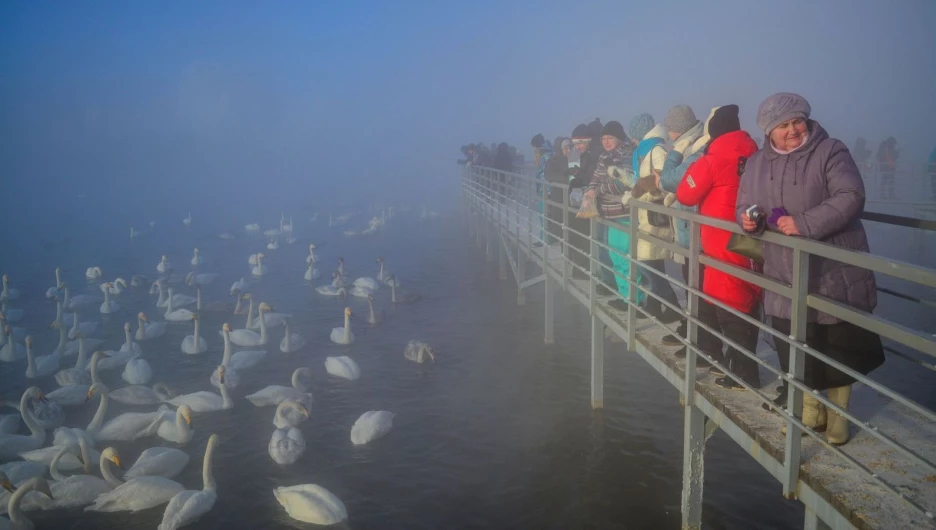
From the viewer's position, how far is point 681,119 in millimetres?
6285

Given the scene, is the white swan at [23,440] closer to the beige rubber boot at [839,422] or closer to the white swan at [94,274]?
the beige rubber boot at [839,422]

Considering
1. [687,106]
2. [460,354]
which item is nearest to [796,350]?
[687,106]

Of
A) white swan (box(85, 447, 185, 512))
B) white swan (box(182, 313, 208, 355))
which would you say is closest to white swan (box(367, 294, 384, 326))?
white swan (box(182, 313, 208, 355))

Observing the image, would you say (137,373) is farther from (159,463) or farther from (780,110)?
(780,110)

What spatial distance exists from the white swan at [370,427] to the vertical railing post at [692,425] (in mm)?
4189

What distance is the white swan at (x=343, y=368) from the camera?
1145 centimetres

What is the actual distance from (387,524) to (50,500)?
3.78 m

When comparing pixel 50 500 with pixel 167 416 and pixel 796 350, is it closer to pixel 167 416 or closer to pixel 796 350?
pixel 167 416

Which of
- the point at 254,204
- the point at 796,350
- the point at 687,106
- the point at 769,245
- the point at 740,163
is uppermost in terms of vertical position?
the point at 687,106

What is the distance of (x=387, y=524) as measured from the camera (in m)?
7.23

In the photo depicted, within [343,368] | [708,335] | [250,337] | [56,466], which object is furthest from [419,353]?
[708,335]

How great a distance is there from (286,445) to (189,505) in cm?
149

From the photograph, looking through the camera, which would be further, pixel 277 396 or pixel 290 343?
pixel 290 343

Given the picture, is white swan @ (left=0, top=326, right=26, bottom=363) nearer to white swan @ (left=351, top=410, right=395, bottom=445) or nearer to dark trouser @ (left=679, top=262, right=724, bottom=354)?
white swan @ (left=351, top=410, right=395, bottom=445)
